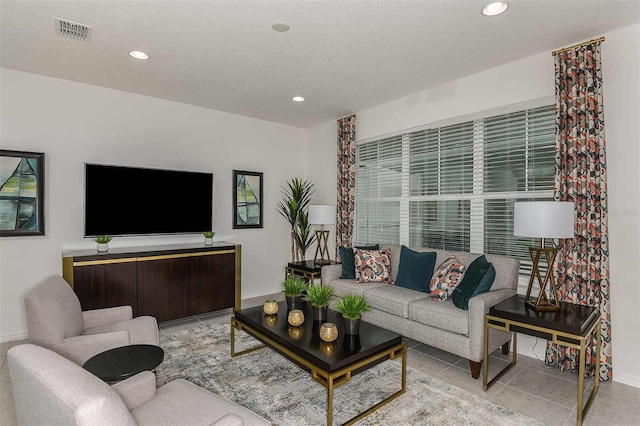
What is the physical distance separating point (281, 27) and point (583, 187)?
9.60 ft

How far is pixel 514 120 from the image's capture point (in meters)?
3.66

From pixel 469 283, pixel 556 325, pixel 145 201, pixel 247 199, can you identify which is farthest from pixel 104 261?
pixel 556 325

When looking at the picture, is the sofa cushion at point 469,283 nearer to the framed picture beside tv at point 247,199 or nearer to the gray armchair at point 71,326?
the gray armchair at point 71,326

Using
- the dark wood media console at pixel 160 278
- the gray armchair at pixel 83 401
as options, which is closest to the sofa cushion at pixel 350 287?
the dark wood media console at pixel 160 278

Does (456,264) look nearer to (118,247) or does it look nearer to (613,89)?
(613,89)

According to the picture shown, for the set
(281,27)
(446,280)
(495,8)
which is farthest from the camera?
(446,280)

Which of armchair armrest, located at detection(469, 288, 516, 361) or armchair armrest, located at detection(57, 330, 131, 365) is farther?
armchair armrest, located at detection(469, 288, 516, 361)

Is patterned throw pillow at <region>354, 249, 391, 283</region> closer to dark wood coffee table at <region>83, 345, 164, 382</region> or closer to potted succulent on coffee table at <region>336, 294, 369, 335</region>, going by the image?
potted succulent on coffee table at <region>336, 294, 369, 335</region>

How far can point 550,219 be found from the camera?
2629 mm

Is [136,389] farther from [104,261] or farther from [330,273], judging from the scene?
[330,273]

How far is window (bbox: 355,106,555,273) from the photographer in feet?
11.6

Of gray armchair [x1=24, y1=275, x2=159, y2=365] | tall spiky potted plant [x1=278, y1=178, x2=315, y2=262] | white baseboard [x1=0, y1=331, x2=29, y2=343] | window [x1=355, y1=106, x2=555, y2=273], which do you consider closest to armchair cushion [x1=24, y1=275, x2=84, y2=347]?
gray armchair [x1=24, y1=275, x2=159, y2=365]

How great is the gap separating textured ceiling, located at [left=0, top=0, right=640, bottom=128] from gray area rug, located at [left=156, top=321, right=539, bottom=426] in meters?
2.92

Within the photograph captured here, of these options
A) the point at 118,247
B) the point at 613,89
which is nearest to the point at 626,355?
the point at 613,89
